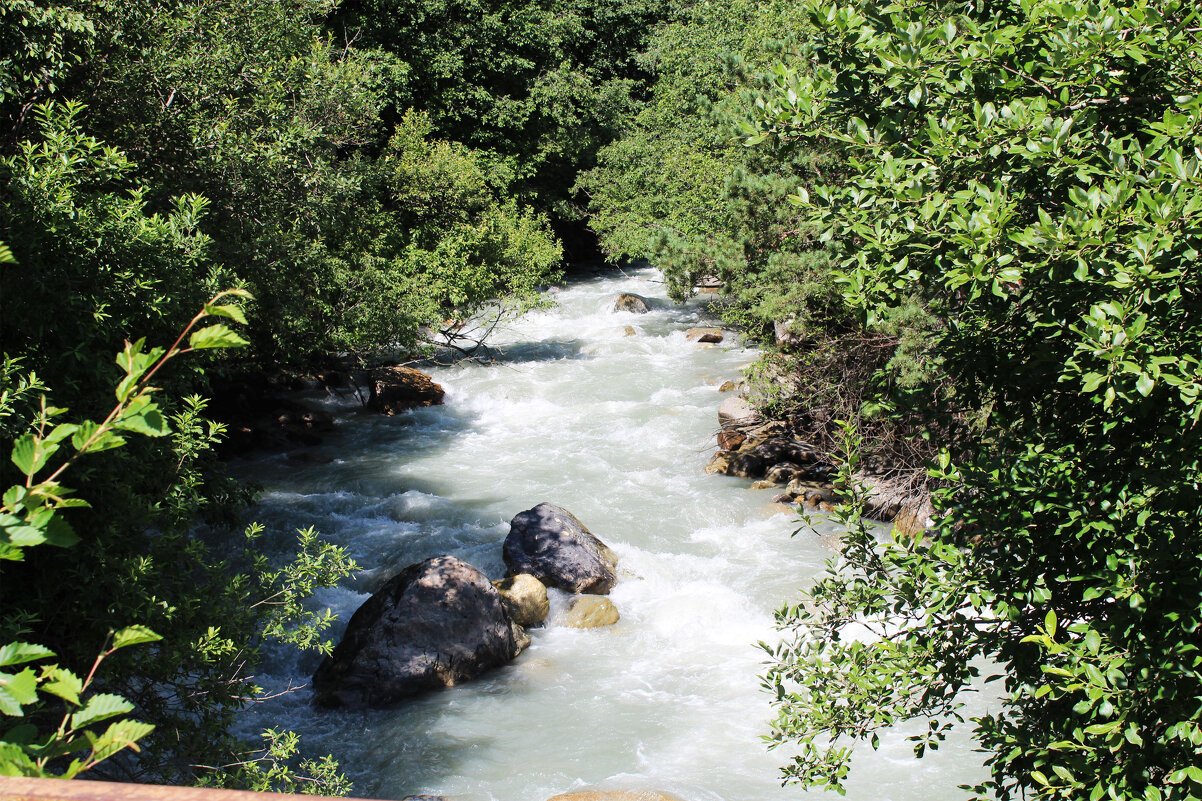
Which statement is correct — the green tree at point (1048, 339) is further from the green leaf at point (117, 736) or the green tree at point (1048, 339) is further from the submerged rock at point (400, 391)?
the submerged rock at point (400, 391)

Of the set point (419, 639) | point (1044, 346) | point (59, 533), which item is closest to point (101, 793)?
point (59, 533)

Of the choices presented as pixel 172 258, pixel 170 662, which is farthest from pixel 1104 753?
pixel 172 258

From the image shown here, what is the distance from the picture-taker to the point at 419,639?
8.45 metres

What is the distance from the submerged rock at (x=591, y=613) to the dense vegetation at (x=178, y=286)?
2.75 meters

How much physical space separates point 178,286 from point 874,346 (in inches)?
333

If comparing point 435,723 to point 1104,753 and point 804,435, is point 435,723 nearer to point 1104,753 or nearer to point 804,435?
point 1104,753

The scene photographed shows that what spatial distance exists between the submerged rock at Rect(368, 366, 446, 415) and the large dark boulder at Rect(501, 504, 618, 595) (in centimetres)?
706

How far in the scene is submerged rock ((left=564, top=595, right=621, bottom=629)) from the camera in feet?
31.1

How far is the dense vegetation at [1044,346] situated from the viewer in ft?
9.30

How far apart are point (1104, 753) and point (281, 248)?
9350 mm

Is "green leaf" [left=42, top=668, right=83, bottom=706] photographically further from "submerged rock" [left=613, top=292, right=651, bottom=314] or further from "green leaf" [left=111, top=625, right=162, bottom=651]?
"submerged rock" [left=613, top=292, right=651, bottom=314]

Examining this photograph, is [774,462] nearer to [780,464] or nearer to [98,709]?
[780,464]

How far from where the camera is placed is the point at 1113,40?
315 centimetres

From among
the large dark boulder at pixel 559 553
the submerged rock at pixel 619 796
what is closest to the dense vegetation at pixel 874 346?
the submerged rock at pixel 619 796
